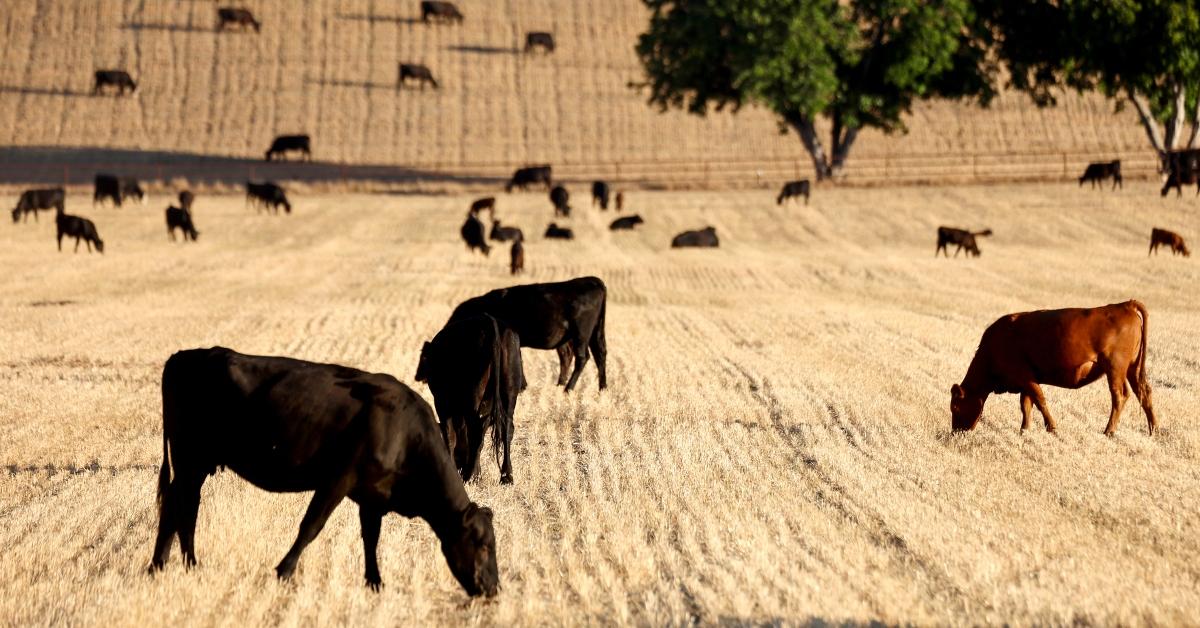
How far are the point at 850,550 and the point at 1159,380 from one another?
8.77 metres

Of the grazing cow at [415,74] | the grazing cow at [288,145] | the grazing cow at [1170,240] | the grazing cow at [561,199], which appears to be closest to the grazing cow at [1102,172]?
the grazing cow at [1170,240]

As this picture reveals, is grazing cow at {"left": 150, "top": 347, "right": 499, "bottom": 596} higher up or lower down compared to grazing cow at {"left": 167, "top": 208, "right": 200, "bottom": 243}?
lower down

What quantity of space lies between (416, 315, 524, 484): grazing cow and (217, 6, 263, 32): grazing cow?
70483 millimetres

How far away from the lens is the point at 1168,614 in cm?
773

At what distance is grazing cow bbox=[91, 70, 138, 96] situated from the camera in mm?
71750

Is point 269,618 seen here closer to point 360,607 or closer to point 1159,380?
point 360,607

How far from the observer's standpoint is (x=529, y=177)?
56469 millimetres

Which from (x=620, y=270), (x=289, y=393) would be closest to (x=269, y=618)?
(x=289, y=393)

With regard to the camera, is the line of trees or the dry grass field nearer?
the dry grass field

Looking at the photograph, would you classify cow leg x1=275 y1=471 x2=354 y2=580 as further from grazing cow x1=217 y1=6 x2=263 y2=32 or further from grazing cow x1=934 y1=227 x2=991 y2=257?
grazing cow x1=217 y1=6 x2=263 y2=32

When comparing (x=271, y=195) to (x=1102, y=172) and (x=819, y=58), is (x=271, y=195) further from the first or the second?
(x=1102, y=172)

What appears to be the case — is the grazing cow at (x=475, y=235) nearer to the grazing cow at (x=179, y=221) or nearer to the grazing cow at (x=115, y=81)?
the grazing cow at (x=179, y=221)

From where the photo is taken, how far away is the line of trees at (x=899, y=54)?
53.0 metres

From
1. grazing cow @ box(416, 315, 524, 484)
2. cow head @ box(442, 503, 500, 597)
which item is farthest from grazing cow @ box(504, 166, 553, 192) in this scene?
cow head @ box(442, 503, 500, 597)
